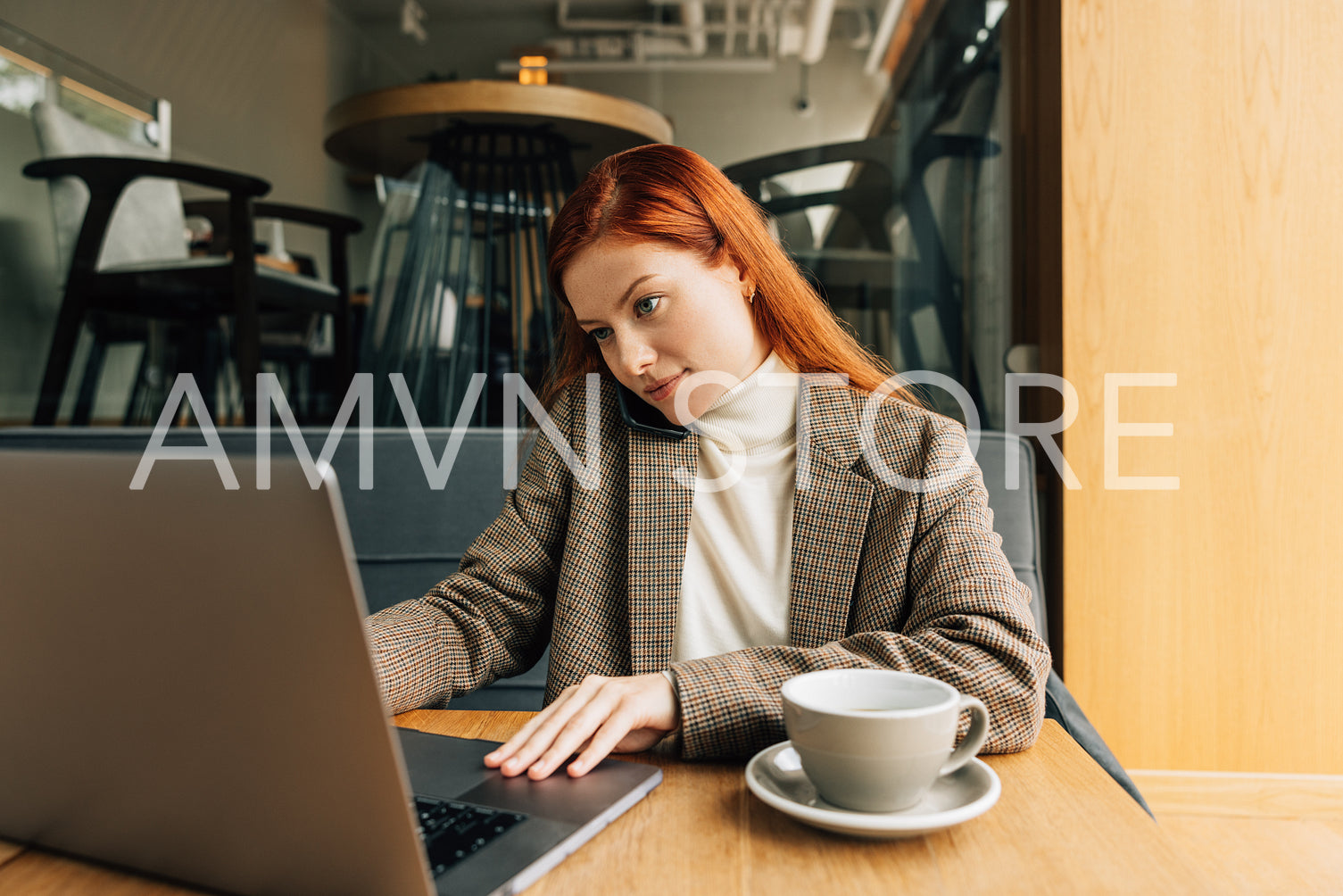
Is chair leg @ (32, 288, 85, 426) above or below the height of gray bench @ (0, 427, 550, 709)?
above

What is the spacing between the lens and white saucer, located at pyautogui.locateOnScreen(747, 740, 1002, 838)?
0.43 metres

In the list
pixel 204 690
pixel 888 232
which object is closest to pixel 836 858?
pixel 204 690

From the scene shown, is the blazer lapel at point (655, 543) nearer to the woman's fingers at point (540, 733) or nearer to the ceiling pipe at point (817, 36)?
the woman's fingers at point (540, 733)

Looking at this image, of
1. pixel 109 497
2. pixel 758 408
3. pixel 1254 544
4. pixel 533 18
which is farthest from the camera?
pixel 533 18

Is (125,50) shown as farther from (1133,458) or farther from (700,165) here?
(1133,458)

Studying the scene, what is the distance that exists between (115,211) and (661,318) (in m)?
1.91

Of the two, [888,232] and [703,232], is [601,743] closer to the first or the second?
[703,232]

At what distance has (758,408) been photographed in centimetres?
94

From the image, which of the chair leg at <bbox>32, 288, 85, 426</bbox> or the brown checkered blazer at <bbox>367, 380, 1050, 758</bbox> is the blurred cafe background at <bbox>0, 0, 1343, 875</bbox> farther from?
the brown checkered blazer at <bbox>367, 380, 1050, 758</bbox>

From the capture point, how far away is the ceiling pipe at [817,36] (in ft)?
6.69

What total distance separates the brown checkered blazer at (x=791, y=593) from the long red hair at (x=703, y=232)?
7 cm

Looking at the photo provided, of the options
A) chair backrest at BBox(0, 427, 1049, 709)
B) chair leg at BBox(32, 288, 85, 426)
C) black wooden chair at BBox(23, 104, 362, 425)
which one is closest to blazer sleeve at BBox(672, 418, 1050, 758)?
chair backrest at BBox(0, 427, 1049, 709)

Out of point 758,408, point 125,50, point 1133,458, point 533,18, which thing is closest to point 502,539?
point 758,408

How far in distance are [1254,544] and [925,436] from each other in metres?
0.82
